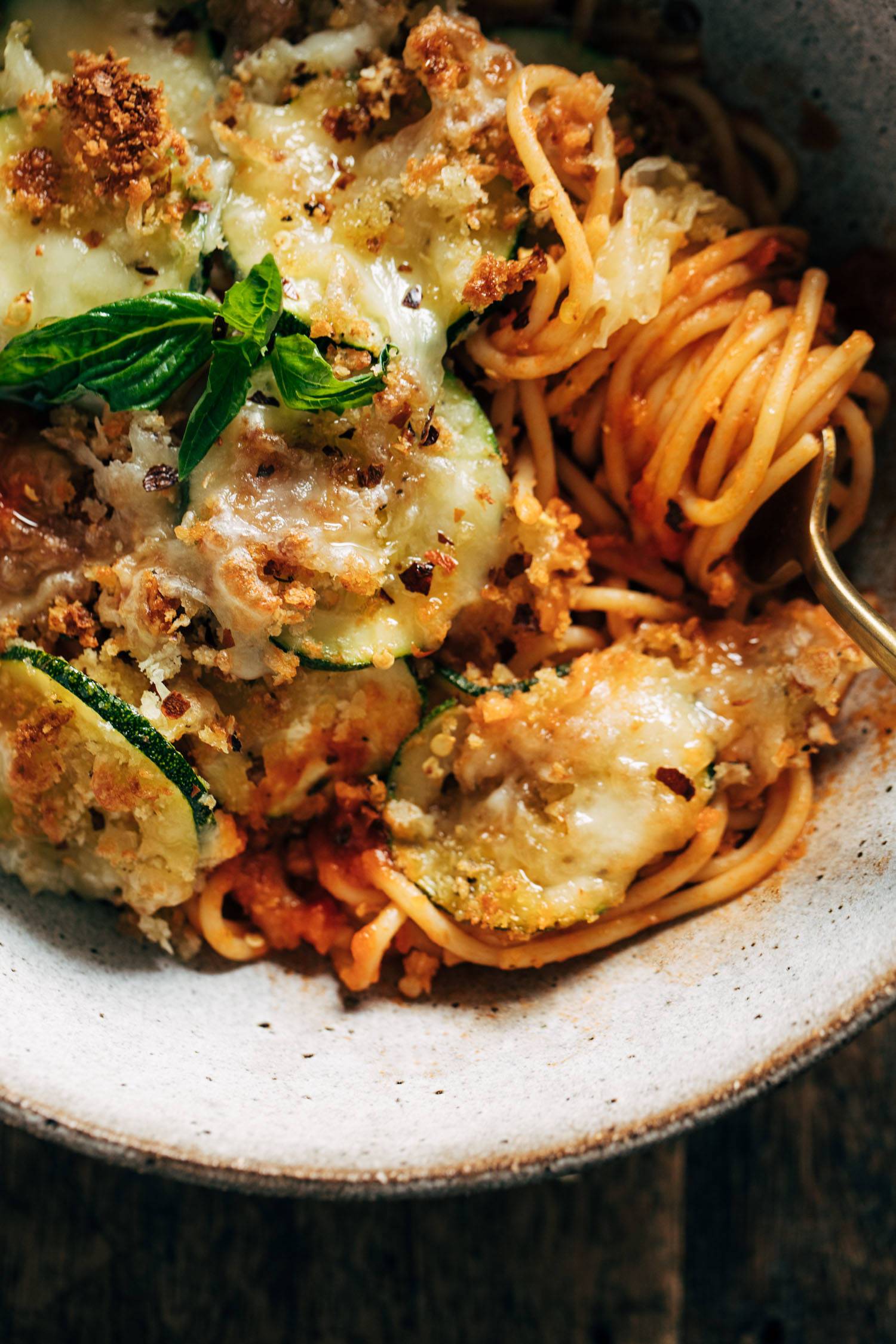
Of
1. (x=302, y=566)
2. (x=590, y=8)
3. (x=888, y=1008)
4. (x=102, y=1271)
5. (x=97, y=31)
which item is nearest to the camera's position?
(x=888, y=1008)

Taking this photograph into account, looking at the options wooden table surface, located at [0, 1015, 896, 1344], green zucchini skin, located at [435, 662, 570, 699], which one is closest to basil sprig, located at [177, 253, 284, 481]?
green zucchini skin, located at [435, 662, 570, 699]

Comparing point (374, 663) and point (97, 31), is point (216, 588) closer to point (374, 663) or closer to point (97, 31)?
point (374, 663)

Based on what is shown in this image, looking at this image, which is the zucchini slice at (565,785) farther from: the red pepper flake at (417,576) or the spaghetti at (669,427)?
the red pepper flake at (417,576)

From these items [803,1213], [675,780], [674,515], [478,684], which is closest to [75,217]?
[478,684]

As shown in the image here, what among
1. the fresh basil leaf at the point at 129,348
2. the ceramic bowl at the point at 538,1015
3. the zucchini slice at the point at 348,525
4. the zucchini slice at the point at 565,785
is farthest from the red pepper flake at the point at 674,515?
the fresh basil leaf at the point at 129,348

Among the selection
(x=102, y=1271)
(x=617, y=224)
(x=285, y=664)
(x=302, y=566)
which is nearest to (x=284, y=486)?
(x=302, y=566)

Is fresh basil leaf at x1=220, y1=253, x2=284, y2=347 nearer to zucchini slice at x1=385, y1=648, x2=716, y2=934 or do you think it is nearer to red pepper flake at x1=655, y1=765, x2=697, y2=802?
zucchini slice at x1=385, y1=648, x2=716, y2=934
